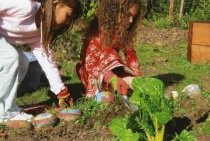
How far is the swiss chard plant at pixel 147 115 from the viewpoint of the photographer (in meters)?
3.17

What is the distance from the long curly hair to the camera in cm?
452

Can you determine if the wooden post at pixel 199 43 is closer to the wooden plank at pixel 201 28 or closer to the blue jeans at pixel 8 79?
the wooden plank at pixel 201 28

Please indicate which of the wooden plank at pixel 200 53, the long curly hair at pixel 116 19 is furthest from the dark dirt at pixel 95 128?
the wooden plank at pixel 200 53

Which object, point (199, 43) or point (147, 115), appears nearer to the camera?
point (147, 115)

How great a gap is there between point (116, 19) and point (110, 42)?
0.69ft

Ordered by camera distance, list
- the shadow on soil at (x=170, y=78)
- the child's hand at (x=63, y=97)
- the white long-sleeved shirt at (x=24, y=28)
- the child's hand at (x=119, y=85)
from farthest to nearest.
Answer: the shadow on soil at (x=170, y=78) < the child's hand at (x=63, y=97) < the child's hand at (x=119, y=85) < the white long-sleeved shirt at (x=24, y=28)

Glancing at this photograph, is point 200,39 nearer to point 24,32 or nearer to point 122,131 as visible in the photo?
point 24,32

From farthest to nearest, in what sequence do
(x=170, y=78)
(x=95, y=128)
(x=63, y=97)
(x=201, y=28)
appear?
(x=201, y=28)
(x=170, y=78)
(x=63, y=97)
(x=95, y=128)

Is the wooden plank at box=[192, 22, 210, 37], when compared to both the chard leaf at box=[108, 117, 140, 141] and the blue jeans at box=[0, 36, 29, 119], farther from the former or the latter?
the chard leaf at box=[108, 117, 140, 141]

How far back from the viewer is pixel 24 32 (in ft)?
13.6

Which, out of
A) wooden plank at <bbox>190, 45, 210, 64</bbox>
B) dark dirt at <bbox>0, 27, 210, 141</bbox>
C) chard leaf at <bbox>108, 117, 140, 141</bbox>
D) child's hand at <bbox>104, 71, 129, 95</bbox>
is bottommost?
wooden plank at <bbox>190, 45, 210, 64</bbox>

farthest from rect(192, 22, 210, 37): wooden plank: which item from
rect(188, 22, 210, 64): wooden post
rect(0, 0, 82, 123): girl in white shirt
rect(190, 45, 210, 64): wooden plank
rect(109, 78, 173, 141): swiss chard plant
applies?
rect(109, 78, 173, 141): swiss chard plant

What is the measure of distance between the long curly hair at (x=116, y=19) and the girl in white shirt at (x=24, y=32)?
41cm

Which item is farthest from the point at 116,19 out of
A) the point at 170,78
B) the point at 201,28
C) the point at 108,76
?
the point at 201,28
